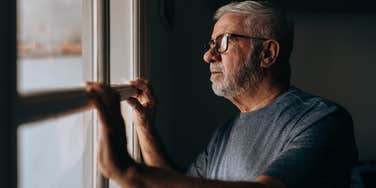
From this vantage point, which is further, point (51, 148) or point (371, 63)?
point (371, 63)

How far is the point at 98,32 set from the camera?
1.16 meters

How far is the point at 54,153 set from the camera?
93 centimetres

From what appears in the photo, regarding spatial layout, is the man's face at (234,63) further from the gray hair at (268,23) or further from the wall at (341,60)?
the wall at (341,60)

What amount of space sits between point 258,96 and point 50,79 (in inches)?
33.3

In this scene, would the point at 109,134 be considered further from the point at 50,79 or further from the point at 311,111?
the point at 311,111

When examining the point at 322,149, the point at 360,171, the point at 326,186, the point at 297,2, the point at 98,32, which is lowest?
the point at 360,171

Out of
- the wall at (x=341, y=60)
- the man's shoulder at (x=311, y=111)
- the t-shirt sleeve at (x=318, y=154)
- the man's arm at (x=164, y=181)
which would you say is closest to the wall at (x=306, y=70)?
→ the wall at (x=341, y=60)

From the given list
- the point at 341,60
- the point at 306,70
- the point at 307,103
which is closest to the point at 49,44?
the point at 307,103

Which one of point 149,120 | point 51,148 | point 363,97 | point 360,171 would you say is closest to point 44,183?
point 51,148

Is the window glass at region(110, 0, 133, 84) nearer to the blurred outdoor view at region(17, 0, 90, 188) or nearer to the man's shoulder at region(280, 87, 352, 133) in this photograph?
the blurred outdoor view at region(17, 0, 90, 188)

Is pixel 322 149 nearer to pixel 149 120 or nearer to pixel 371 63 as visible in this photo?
pixel 149 120
